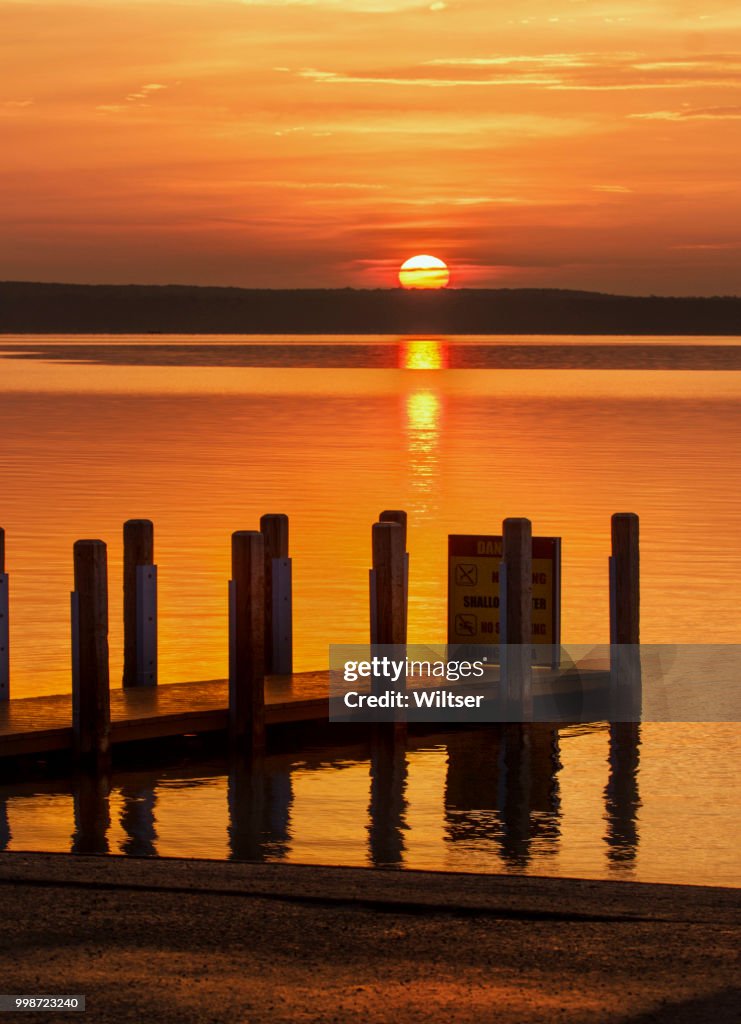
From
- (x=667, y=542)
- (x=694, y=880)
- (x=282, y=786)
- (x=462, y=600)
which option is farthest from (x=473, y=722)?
(x=667, y=542)

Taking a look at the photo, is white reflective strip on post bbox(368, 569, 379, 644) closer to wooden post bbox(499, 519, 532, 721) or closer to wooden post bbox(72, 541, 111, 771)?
wooden post bbox(499, 519, 532, 721)

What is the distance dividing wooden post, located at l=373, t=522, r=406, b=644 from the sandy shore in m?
5.47

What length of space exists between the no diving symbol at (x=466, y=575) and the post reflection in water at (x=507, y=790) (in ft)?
4.08

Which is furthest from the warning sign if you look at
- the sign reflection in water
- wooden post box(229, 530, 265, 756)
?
wooden post box(229, 530, 265, 756)

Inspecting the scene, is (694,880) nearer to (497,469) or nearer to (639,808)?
(639,808)

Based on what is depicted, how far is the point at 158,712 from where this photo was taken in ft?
48.7

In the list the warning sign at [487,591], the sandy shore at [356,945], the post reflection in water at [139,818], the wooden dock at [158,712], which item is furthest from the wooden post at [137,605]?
the sandy shore at [356,945]

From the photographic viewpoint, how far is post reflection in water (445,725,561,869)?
13.3 metres

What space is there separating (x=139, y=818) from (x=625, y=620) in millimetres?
5184

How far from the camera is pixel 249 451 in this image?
5284 centimetres

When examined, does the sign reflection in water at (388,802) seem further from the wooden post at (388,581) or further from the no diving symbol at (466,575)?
the no diving symbol at (466,575)

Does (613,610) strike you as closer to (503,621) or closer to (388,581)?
(503,621)

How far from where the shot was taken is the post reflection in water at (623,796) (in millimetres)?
13039

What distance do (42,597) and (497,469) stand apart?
24579 mm
